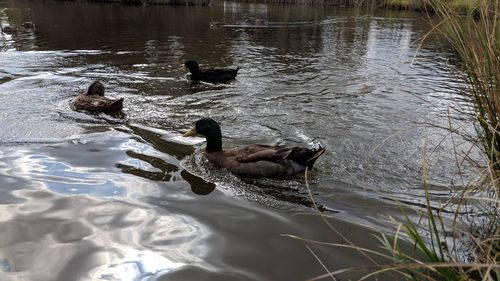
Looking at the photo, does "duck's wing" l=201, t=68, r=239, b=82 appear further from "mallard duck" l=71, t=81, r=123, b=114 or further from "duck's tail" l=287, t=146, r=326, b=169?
"duck's tail" l=287, t=146, r=326, b=169

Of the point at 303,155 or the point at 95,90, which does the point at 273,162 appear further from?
the point at 95,90

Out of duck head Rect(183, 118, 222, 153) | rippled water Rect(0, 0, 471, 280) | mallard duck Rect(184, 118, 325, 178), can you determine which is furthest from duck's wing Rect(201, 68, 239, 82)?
mallard duck Rect(184, 118, 325, 178)

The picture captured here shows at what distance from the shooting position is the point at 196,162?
5945 millimetres

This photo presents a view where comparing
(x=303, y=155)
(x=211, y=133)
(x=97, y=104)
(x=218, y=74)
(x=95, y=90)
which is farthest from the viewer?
(x=218, y=74)

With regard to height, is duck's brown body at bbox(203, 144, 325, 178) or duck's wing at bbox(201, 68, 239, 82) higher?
duck's wing at bbox(201, 68, 239, 82)

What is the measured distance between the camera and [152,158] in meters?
5.90

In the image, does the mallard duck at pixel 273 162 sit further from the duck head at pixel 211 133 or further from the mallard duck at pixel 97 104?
the mallard duck at pixel 97 104

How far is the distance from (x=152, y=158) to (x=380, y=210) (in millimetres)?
2995

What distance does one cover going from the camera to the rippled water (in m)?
3.69

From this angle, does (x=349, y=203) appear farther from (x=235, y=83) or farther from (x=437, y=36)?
(x=235, y=83)

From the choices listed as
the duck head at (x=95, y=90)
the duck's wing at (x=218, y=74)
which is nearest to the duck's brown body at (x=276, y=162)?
the duck head at (x=95, y=90)

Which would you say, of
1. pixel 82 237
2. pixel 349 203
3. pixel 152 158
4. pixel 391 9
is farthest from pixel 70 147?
pixel 391 9

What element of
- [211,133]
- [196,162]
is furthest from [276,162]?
[196,162]

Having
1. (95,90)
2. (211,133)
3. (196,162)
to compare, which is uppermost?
(95,90)
